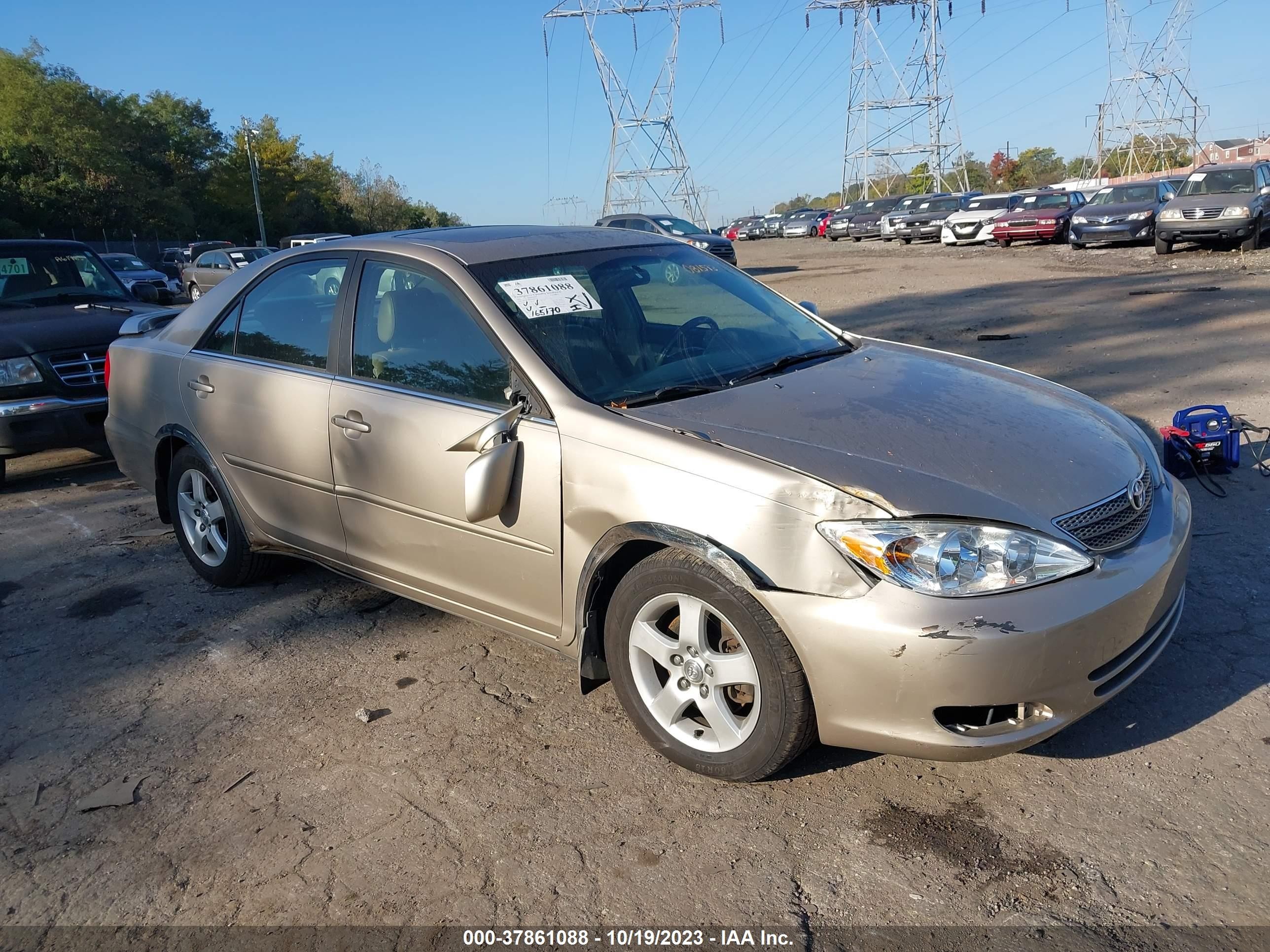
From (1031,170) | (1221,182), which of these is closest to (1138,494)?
(1221,182)

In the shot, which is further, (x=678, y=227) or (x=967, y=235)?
(x=967, y=235)

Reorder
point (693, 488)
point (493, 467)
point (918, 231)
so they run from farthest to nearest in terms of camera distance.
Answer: point (918, 231)
point (493, 467)
point (693, 488)

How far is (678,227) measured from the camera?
26016 millimetres

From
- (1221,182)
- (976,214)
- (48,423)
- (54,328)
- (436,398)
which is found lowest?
(48,423)

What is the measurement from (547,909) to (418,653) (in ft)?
5.62

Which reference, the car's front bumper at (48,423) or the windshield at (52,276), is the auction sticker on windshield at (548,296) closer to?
the car's front bumper at (48,423)

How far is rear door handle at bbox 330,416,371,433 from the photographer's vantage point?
12.3 ft

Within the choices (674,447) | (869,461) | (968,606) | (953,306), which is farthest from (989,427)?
(953,306)

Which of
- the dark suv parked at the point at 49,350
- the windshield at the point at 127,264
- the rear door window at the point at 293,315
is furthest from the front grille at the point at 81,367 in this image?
the windshield at the point at 127,264

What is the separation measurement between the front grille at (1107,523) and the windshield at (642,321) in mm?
1249

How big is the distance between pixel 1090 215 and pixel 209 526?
23.0 metres

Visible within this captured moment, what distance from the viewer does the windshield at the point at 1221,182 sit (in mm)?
19234

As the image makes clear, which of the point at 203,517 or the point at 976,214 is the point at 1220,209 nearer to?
the point at 976,214

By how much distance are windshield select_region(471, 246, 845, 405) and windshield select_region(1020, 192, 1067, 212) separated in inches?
1048
